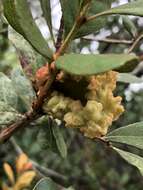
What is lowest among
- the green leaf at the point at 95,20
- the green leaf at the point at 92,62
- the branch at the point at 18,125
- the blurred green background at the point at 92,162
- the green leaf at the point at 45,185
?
the blurred green background at the point at 92,162

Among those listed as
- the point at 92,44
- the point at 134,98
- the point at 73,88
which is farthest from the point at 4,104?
the point at 134,98

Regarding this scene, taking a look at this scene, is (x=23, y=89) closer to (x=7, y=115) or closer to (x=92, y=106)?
(x=7, y=115)

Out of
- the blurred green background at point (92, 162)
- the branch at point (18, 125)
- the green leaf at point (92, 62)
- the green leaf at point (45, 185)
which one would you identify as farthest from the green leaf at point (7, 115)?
the blurred green background at point (92, 162)

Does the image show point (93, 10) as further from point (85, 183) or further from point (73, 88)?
point (85, 183)

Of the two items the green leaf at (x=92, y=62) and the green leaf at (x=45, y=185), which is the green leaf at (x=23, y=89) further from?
the green leaf at (x=92, y=62)

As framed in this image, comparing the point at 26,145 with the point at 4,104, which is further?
the point at 26,145

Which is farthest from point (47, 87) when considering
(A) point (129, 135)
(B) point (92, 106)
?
(A) point (129, 135)
